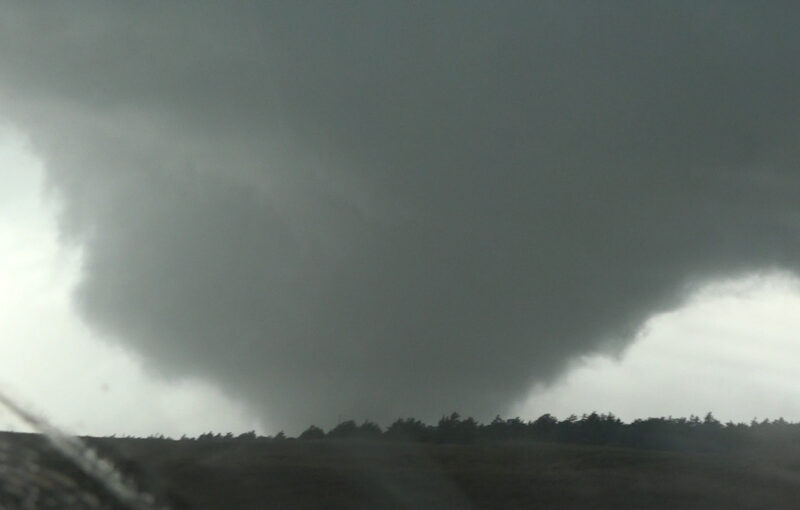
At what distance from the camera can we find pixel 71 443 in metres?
17.6

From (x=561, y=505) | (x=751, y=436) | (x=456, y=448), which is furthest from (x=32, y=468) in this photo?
(x=751, y=436)

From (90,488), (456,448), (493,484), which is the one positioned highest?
(456,448)

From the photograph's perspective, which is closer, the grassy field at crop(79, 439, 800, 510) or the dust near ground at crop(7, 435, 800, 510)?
the dust near ground at crop(7, 435, 800, 510)

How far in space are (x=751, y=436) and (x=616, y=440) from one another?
987 centimetres

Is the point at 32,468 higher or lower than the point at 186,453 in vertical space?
lower

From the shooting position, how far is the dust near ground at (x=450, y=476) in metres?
23.5

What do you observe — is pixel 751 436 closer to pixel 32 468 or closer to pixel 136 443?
pixel 136 443

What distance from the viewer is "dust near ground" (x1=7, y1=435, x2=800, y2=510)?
77.2 ft

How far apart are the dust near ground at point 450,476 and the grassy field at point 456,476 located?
25 mm

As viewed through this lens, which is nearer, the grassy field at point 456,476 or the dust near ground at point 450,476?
the dust near ground at point 450,476

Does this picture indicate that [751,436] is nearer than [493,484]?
No

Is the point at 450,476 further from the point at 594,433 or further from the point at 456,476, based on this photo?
the point at 594,433

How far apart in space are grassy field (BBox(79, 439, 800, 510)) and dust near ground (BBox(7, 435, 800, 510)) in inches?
1.0

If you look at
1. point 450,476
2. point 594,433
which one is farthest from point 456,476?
point 594,433
